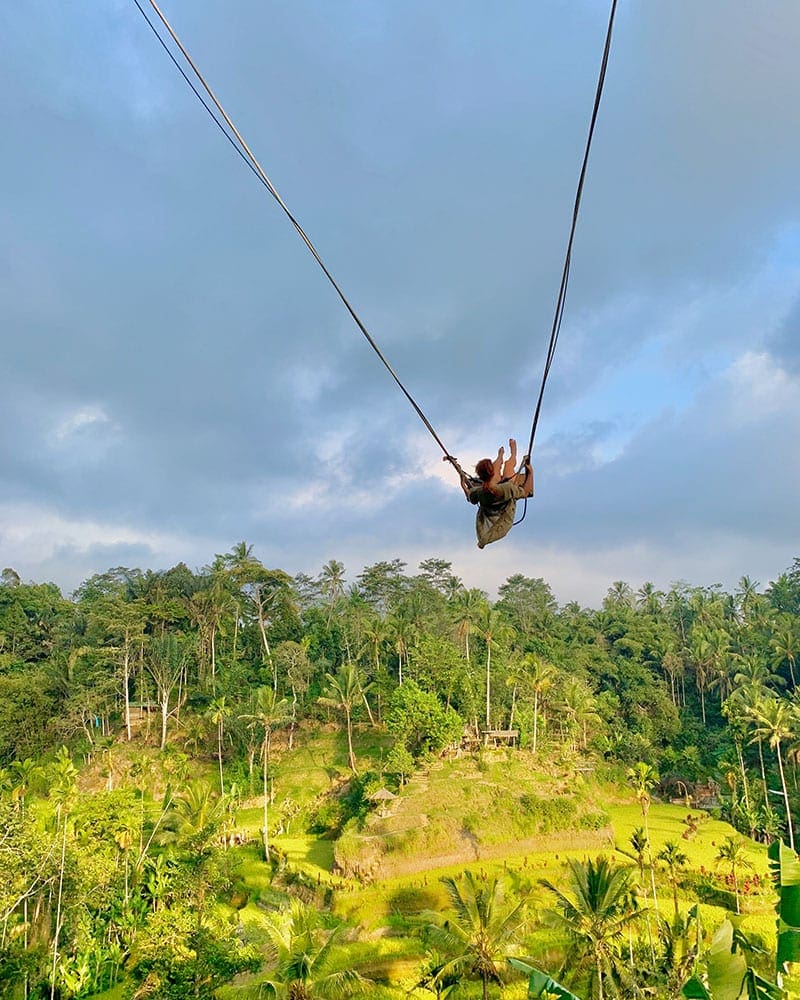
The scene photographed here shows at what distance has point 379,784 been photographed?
108 ft

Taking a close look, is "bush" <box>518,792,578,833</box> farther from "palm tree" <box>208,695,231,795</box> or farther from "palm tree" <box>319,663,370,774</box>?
"palm tree" <box>208,695,231,795</box>

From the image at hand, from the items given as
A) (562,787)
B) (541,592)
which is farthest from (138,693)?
(541,592)

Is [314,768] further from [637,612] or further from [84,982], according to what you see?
[637,612]

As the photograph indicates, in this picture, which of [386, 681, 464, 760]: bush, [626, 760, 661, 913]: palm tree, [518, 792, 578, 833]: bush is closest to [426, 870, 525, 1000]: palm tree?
[626, 760, 661, 913]: palm tree

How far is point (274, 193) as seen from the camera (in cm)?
513

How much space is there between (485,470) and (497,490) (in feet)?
0.84

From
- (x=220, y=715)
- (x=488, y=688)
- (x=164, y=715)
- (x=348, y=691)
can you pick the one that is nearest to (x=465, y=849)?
(x=348, y=691)

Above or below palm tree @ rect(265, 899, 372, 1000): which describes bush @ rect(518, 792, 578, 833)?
above

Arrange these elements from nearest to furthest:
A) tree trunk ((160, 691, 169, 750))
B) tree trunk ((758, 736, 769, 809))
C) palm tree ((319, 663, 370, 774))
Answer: tree trunk ((758, 736, 769, 809)) < palm tree ((319, 663, 370, 774)) < tree trunk ((160, 691, 169, 750))

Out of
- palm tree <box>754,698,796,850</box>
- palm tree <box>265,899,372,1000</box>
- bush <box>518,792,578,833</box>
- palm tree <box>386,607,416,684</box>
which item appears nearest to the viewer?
palm tree <box>265,899,372,1000</box>

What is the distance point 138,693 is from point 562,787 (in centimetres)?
3082

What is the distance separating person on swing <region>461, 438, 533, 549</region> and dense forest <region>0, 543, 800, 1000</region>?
4.65m

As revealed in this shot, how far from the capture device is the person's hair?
6414 millimetres

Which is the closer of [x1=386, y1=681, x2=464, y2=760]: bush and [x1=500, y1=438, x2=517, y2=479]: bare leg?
[x1=500, y1=438, x2=517, y2=479]: bare leg
